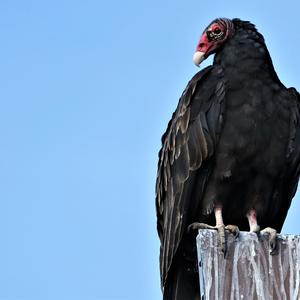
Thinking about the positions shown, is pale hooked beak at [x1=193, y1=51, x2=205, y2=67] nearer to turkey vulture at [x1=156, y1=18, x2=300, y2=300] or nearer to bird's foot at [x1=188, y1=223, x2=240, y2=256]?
turkey vulture at [x1=156, y1=18, x2=300, y2=300]

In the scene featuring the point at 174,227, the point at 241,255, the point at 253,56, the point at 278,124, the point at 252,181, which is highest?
the point at 253,56

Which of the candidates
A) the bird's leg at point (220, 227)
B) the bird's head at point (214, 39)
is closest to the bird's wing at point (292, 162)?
the bird's leg at point (220, 227)

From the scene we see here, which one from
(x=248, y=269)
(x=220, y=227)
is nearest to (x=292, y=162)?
(x=220, y=227)

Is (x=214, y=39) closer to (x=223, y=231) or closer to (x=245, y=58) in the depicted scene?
(x=245, y=58)

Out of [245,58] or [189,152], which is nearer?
[189,152]

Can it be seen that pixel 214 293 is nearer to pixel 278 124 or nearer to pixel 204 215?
pixel 204 215

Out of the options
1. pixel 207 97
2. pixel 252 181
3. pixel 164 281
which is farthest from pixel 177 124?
pixel 164 281
